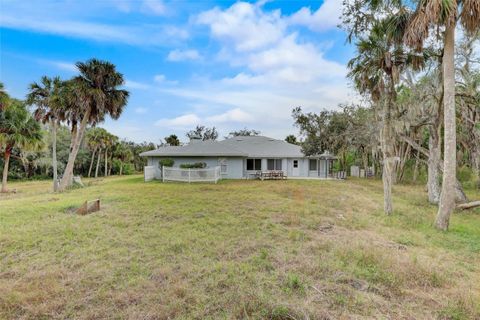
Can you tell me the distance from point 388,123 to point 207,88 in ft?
45.6

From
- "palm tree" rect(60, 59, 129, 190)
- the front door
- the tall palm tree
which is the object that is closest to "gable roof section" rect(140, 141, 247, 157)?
"palm tree" rect(60, 59, 129, 190)

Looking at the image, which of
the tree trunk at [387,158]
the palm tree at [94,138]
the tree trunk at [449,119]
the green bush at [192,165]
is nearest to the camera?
the tree trunk at [449,119]

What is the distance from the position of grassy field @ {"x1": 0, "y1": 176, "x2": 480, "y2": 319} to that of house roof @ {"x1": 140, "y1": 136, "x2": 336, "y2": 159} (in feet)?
41.7

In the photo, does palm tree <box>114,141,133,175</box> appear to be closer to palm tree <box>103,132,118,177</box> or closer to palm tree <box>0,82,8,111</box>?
palm tree <box>103,132,118,177</box>

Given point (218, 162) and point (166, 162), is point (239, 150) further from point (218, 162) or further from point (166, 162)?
point (166, 162)

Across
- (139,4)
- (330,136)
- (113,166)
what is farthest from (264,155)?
(113,166)

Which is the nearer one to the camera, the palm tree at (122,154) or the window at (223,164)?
the window at (223,164)

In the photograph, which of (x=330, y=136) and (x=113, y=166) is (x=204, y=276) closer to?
(x=330, y=136)

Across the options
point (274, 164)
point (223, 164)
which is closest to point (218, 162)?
point (223, 164)

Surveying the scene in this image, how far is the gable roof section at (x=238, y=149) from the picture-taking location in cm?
2070

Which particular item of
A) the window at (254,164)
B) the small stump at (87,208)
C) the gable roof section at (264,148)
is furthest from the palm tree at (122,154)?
the small stump at (87,208)

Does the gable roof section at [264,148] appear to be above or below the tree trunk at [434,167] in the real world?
above

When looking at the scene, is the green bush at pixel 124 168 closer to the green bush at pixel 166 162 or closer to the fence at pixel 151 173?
the fence at pixel 151 173

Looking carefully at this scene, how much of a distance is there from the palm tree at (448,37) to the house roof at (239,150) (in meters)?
14.9
